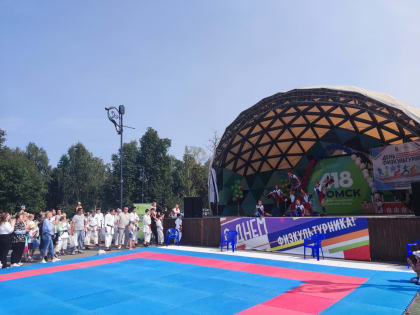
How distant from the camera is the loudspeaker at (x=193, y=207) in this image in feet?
50.5

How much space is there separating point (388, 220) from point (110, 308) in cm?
823

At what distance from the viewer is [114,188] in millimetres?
53156

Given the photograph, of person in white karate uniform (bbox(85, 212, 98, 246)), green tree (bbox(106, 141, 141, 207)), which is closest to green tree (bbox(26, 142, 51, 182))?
green tree (bbox(106, 141, 141, 207))

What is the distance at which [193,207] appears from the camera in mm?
15469

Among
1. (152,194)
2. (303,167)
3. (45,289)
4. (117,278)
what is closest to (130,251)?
(117,278)

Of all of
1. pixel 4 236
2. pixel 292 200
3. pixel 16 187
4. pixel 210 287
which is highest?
pixel 16 187

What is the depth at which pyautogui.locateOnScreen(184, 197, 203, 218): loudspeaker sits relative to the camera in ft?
50.5

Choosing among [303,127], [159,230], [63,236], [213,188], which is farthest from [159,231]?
[303,127]

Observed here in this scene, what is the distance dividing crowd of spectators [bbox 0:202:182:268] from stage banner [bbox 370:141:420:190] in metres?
13.6

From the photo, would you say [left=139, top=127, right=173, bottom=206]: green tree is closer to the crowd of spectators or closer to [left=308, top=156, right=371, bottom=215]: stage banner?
[left=308, top=156, right=371, bottom=215]: stage banner

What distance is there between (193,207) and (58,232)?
6.38 m

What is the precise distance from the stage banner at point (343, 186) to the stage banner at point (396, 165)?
1.79 meters

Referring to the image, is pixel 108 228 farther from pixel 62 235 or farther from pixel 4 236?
pixel 4 236

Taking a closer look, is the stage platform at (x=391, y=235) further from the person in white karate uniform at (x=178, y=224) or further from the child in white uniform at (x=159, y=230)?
the child in white uniform at (x=159, y=230)
